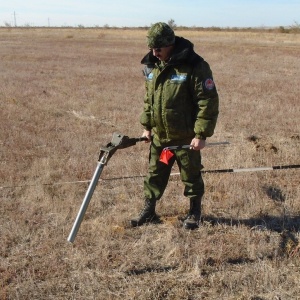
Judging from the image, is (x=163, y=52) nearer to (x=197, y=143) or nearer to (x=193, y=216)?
(x=197, y=143)

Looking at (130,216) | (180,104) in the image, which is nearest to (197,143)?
→ (180,104)

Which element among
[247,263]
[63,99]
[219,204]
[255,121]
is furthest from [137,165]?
[63,99]

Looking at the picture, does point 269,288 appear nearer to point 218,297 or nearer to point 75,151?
point 218,297

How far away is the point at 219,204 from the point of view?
14.5 ft

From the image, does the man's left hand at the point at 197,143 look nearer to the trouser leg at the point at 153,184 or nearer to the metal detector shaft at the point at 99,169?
the trouser leg at the point at 153,184

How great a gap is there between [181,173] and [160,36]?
1.20 metres

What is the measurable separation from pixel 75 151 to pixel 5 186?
1654 millimetres

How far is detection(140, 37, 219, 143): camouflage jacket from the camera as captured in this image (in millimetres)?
3377

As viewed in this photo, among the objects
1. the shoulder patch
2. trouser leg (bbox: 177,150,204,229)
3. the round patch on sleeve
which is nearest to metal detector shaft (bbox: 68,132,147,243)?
trouser leg (bbox: 177,150,204,229)

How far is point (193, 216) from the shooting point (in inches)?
154

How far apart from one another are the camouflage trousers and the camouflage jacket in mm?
163

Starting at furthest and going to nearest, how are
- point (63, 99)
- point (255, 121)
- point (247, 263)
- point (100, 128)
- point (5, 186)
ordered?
point (63, 99) → point (255, 121) → point (100, 128) → point (5, 186) → point (247, 263)

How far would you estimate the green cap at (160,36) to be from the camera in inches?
131

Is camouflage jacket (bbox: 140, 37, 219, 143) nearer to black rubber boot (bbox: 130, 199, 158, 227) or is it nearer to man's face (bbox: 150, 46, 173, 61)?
man's face (bbox: 150, 46, 173, 61)
